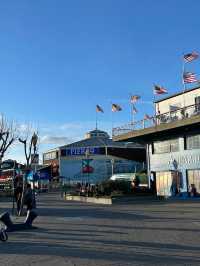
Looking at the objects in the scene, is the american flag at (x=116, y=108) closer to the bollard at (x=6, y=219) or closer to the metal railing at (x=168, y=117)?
the metal railing at (x=168, y=117)

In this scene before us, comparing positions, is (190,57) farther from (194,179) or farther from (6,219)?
(6,219)

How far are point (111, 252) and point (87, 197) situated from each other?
26902 mm

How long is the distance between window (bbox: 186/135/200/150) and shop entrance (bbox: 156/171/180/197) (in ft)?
9.33

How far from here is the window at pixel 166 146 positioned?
142 feet

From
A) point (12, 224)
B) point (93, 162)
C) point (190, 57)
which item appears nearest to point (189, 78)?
point (190, 57)

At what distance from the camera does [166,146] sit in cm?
4469

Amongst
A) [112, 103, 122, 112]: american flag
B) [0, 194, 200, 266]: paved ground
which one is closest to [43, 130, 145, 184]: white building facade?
[112, 103, 122, 112]: american flag

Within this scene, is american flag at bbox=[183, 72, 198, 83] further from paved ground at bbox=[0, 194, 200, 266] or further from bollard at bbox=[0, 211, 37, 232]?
bollard at bbox=[0, 211, 37, 232]

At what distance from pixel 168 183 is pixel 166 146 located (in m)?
3.06

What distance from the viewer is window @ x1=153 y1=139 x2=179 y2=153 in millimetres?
43250

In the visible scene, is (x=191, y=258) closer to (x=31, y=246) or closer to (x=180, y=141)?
(x=31, y=246)

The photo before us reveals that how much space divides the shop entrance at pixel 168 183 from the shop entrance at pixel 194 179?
1.46 meters

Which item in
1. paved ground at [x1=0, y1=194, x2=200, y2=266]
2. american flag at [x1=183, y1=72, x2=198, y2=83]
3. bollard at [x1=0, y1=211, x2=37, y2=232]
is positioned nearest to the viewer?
paved ground at [x1=0, y1=194, x2=200, y2=266]

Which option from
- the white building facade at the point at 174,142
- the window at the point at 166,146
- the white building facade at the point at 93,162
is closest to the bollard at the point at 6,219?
the white building facade at the point at 174,142
